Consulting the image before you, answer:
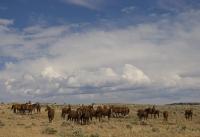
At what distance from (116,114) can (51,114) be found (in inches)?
539

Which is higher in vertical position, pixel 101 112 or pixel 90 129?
pixel 101 112

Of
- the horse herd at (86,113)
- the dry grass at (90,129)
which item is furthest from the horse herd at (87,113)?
the dry grass at (90,129)

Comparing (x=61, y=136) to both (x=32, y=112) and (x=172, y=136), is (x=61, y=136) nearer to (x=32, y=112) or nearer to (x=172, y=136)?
(x=172, y=136)

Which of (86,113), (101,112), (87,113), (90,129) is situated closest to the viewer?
(90,129)

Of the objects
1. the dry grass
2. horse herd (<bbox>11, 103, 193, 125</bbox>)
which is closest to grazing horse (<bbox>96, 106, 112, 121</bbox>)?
horse herd (<bbox>11, 103, 193, 125</bbox>)

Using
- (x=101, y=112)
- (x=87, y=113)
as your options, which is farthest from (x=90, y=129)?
(x=101, y=112)

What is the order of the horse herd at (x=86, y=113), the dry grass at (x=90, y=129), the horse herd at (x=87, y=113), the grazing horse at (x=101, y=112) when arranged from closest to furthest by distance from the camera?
1. the dry grass at (x=90, y=129)
2. the horse herd at (x=86, y=113)
3. the horse herd at (x=87, y=113)
4. the grazing horse at (x=101, y=112)

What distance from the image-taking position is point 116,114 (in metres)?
57.6

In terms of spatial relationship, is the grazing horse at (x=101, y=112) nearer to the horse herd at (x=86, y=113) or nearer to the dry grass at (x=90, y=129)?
the horse herd at (x=86, y=113)

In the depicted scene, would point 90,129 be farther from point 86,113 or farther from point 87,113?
point 87,113

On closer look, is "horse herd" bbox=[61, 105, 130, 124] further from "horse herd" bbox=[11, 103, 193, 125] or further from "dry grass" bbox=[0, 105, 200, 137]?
"dry grass" bbox=[0, 105, 200, 137]

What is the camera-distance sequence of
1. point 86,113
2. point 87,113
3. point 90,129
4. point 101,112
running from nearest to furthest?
point 90,129
point 86,113
point 87,113
point 101,112

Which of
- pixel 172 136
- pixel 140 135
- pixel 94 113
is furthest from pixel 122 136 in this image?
pixel 94 113

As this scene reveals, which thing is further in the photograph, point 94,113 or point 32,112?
point 32,112
